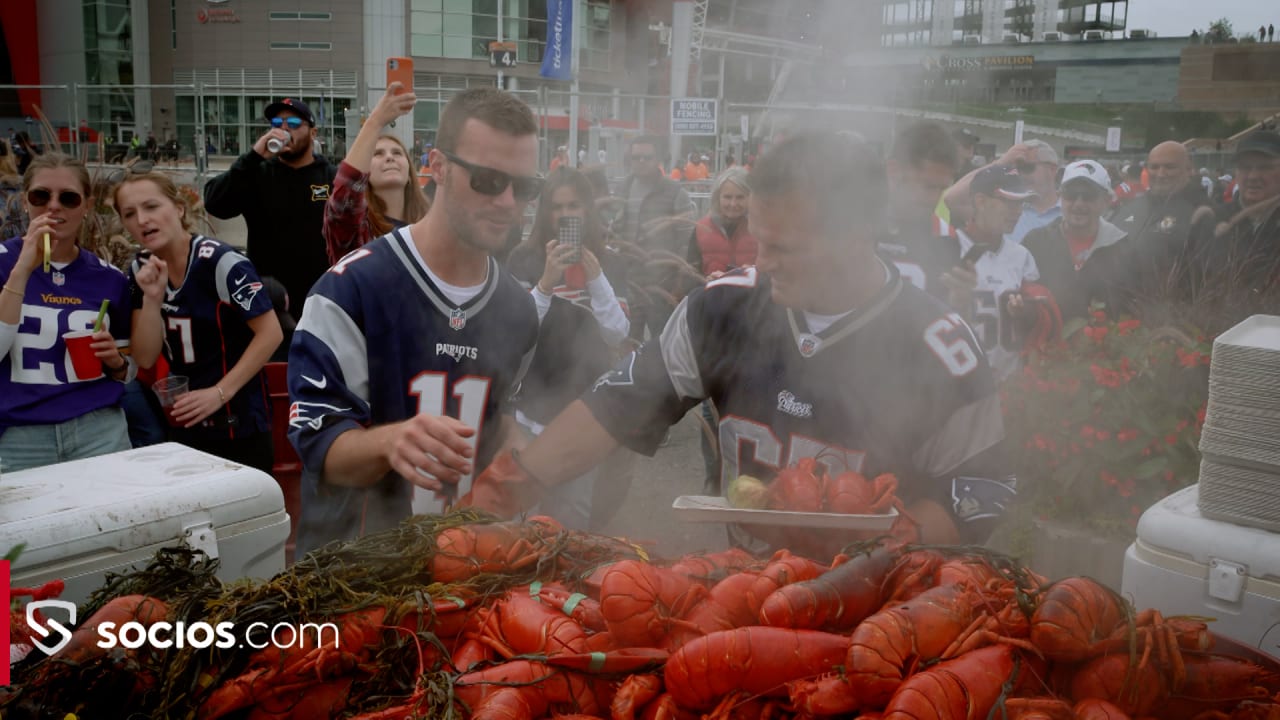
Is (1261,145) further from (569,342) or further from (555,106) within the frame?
(555,106)

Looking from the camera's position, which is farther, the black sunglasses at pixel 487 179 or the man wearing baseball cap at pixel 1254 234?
the man wearing baseball cap at pixel 1254 234

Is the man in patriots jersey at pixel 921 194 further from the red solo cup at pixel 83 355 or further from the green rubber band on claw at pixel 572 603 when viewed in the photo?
the red solo cup at pixel 83 355

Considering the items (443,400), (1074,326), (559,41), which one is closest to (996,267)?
(1074,326)

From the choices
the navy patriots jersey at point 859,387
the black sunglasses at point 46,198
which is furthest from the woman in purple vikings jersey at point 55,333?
the navy patriots jersey at point 859,387

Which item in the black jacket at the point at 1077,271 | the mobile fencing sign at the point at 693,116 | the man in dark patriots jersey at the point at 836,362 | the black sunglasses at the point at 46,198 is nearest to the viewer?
the man in dark patriots jersey at the point at 836,362

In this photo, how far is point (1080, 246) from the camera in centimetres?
513

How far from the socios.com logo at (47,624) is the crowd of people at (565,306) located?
2.06ft

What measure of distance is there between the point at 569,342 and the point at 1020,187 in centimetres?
233

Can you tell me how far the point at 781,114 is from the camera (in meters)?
2.40

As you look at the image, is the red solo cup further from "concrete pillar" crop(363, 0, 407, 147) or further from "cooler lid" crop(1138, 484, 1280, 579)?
"concrete pillar" crop(363, 0, 407, 147)

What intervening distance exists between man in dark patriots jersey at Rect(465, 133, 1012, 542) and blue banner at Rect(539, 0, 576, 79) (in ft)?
2.06

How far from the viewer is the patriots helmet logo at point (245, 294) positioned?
360 centimetres

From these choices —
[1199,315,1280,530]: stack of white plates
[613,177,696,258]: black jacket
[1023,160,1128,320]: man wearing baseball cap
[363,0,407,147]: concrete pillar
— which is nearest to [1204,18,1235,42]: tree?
[1199,315,1280,530]: stack of white plates

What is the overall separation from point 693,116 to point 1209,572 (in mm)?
2192
